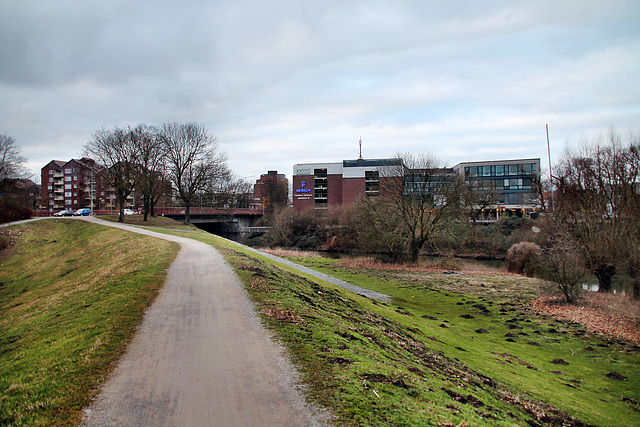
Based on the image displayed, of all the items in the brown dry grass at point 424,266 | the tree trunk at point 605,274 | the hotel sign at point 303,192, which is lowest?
the brown dry grass at point 424,266

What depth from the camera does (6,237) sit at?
32.2 metres

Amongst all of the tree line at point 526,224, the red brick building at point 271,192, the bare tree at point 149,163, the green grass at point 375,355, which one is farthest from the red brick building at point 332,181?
the green grass at point 375,355

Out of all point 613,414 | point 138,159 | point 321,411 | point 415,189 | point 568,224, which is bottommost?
point 613,414

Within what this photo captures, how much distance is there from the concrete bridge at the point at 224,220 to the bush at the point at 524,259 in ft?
156

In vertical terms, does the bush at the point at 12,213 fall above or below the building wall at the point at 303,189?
below

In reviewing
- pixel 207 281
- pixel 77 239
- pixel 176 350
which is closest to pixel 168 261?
pixel 207 281

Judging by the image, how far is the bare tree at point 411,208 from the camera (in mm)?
34938

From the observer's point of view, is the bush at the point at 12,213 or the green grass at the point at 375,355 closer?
the green grass at the point at 375,355

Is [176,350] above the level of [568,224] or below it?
below

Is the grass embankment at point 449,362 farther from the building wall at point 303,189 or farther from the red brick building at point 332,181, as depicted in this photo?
the building wall at point 303,189

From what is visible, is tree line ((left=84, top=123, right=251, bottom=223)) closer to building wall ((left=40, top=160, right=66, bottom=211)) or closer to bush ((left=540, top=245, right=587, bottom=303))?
bush ((left=540, top=245, right=587, bottom=303))

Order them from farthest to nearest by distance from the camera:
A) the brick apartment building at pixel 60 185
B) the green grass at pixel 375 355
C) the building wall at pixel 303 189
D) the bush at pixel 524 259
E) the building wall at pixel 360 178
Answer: the brick apartment building at pixel 60 185, the building wall at pixel 303 189, the building wall at pixel 360 178, the bush at pixel 524 259, the green grass at pixel 375 355

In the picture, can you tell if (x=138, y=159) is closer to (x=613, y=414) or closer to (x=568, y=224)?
(x=568, y=224)

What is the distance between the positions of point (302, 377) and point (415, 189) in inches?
1264
